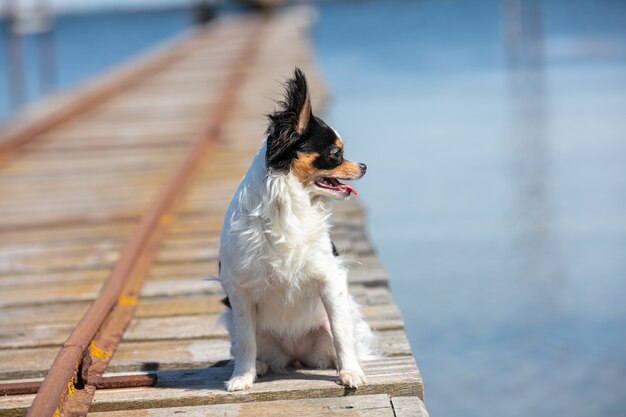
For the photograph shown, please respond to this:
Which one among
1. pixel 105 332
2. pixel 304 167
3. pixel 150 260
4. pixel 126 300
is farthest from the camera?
pixel 150 260

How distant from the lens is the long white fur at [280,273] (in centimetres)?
344

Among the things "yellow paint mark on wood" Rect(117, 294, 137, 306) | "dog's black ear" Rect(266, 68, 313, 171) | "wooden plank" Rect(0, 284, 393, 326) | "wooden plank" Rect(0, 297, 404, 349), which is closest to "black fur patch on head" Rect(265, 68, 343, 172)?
"dog's black ear" Rect(266, 68, 313, 171)

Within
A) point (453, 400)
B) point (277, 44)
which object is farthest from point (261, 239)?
point (277, 44)

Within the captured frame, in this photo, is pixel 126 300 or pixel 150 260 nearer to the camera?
pixel 126 300

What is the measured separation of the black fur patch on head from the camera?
334 cm

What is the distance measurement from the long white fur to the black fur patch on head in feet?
0.20

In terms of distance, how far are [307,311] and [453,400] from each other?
8.02 ft

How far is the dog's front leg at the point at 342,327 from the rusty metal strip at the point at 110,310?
0.90 m

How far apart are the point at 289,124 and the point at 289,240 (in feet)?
1.35

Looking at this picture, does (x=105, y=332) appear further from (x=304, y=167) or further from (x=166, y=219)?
(x=166, y=219)

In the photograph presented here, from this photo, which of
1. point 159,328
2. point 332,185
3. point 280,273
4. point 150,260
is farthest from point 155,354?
point 150,260

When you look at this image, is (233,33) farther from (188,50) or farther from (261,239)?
(261,239)

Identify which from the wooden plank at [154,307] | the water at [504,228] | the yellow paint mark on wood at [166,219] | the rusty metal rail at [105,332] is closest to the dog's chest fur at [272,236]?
the rusty metal rail at [105,332]

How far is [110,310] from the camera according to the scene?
174 inches
